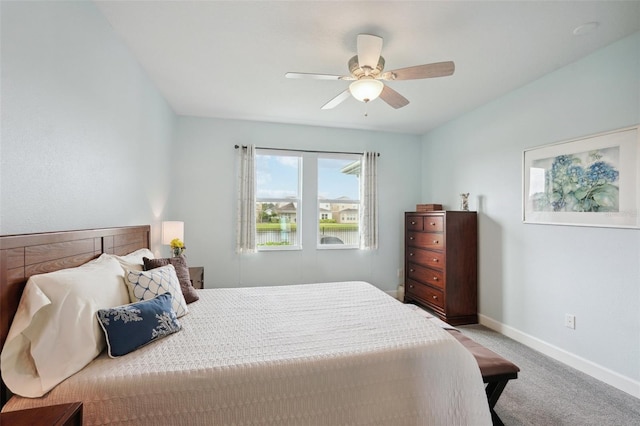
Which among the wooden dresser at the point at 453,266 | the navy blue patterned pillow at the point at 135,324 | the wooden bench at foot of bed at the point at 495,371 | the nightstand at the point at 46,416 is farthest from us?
the wooden dresser at the point at 453,266

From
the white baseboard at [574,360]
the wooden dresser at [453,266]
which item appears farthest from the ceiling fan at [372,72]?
the white baseboard at [574,360]

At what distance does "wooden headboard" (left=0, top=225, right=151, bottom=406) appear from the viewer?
111cm

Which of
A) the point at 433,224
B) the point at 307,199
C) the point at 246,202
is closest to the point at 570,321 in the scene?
the point at 433,224

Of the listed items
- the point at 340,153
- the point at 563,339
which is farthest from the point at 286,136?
the point at 563,339

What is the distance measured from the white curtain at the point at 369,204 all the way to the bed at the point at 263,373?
103 inches

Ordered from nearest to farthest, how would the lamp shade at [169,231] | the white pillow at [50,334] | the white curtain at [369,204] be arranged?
the white pillow at [50,334]
the lamp shade at [169,231]
the white curtain at [369,204]

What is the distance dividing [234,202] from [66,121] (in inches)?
101

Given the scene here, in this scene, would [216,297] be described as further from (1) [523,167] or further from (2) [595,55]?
(2) [595,55]

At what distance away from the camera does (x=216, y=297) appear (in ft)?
7.79

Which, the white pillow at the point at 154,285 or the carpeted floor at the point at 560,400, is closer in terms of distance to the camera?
the white pillow at the point at 154,285

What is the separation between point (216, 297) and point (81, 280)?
3.77ft

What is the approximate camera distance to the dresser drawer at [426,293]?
3594mm

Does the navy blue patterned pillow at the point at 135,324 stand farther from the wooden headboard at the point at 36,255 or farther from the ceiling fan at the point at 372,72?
the ceiling fan at the point at 372,72

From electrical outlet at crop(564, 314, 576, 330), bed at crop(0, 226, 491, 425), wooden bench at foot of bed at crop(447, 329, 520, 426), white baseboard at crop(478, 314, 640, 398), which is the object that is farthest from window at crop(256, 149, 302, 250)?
electrical outlet at crop(564, 314, 576, 330)
